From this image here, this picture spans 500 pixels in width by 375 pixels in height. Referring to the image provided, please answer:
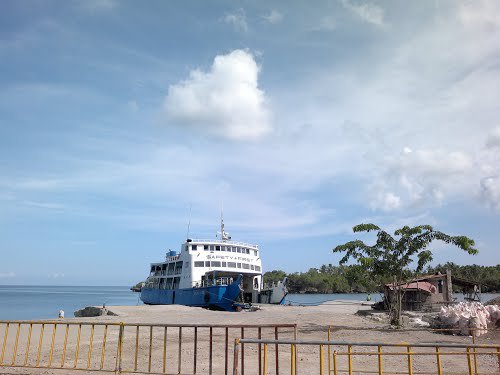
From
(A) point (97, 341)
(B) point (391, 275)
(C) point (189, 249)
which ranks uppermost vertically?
(C) point (189, 249)

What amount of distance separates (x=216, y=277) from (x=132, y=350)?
26.2 meters

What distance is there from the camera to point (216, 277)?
39219mm

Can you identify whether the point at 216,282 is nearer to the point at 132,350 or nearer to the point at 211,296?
the point at 211,296

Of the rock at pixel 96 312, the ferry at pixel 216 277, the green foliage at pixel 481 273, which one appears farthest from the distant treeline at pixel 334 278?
the rock at pixel 96 312

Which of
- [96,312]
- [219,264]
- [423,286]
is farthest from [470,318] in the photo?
[219,264]

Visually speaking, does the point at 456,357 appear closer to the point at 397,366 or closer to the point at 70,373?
the point at 397,366

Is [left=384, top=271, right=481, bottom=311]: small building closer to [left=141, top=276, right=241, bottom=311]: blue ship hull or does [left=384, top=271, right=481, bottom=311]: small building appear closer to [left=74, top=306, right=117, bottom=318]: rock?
[left=141, top=276, right=241, bottom=311]: blue ship hull

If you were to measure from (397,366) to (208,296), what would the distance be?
26783mm

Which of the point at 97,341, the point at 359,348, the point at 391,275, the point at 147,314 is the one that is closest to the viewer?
the point at 359,348

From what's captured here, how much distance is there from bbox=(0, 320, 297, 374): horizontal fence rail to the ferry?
1714cm

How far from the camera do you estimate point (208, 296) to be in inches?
1431

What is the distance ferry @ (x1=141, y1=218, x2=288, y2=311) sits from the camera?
3588cm

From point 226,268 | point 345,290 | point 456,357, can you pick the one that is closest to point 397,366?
point 456,357

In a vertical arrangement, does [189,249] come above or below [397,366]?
above
